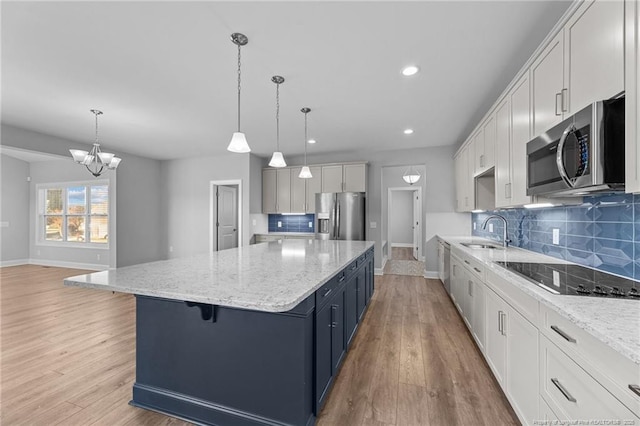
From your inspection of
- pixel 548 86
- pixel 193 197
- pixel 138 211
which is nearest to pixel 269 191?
pixel 193 197

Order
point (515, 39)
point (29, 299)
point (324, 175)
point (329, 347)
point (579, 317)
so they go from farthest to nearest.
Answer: point (324, 175) → point (29, 299) → point (515, 39) → point (329, 347) → point (579, 317)

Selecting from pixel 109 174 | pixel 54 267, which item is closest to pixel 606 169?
pixel 109 174

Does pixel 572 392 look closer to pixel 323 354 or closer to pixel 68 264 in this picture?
pixel 323 354

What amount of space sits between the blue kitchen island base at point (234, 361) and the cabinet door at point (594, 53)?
5.85ft

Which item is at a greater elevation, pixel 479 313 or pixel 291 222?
pixel 291 222

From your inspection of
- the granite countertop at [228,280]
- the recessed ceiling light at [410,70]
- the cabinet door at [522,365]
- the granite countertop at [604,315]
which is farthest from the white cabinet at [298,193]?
the granite countertop at [604,315]

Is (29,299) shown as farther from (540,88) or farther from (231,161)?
(540,88)

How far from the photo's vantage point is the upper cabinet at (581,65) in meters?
1.22

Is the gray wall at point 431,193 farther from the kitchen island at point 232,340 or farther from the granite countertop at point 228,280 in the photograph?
the kitchen island at point 232,340

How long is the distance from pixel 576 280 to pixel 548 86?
125 cm

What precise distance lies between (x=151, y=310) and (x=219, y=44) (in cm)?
204

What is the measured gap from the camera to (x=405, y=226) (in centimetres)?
1026

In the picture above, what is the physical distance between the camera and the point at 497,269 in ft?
6.24

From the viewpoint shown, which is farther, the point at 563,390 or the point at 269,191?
the point at 269,191
